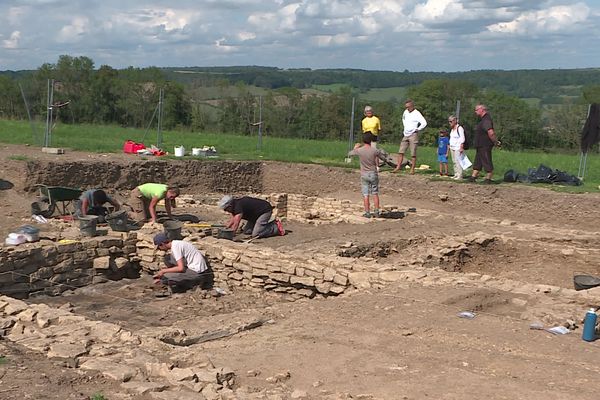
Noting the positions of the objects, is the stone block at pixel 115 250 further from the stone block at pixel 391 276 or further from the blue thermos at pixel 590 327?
Answer: the blue thermos at pixel 590 327

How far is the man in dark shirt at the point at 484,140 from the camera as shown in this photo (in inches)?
586

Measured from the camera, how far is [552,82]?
59875 mm

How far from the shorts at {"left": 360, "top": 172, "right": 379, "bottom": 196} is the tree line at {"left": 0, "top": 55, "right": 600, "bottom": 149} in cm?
1239

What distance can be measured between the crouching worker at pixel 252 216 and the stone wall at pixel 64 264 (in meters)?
1.74

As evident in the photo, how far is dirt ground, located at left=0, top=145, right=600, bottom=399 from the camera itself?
5656 mm

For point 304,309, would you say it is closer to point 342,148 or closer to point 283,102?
point 342,148

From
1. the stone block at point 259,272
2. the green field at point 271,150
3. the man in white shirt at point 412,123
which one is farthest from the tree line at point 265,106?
the stone block at point 259,272

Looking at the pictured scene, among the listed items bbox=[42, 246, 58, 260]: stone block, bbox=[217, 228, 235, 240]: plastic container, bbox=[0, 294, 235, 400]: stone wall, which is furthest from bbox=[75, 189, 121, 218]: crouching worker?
bbox=[0, 294, 235, 400]: stone wall

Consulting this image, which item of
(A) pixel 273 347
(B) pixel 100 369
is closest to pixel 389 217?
(A) pixel 273 347

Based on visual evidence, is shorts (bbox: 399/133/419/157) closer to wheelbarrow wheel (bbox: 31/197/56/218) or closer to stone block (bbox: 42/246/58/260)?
wheelbarrow wheel (bbox: 31/197/56/218)

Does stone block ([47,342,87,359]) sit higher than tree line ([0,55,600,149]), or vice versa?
tree line ([0,55,600,149])

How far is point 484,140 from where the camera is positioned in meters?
15.0

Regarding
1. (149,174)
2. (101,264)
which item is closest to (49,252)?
(101,264)

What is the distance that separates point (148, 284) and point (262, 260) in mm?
1969
